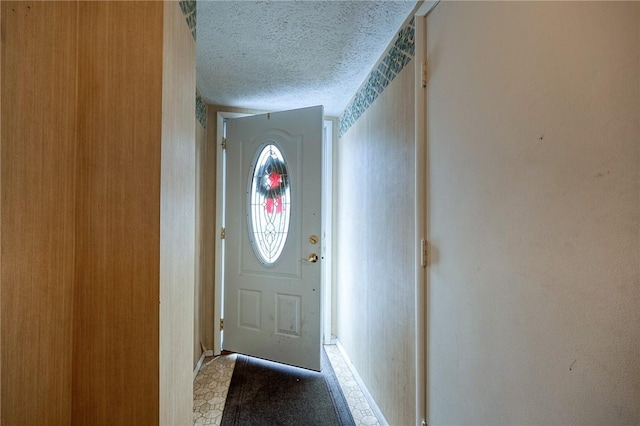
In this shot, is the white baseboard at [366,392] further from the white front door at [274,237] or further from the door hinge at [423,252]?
the door hinge at [423,252]

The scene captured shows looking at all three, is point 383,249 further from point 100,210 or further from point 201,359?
point 201,359

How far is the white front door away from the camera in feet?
7.47

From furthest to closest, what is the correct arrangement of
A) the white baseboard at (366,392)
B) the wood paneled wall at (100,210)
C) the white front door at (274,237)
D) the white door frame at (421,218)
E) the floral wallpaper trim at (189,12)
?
the white front door at (274,237)
the white baseboard at (366,392)
the white door frame at (421,218)
the floral wallpaper trim at (189,12)
the wood paneled wall at (100,210)

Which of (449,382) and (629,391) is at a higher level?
(629,391)

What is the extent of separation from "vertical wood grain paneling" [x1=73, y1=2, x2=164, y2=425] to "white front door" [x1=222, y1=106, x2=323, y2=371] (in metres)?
1.56

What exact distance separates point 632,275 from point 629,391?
21 cm

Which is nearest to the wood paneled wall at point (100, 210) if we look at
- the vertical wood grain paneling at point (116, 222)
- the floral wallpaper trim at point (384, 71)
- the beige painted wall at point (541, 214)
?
the vertical wood grain paneling at point (116, 222)

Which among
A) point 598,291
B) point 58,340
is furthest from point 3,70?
point 598,291

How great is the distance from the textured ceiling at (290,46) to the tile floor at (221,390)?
7.35ft

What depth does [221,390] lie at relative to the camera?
1.98 meters

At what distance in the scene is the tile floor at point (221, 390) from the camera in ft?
5.65

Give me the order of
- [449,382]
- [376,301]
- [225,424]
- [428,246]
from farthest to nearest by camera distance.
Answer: [376,301] → [225,424] → [428,246] → [449,382]

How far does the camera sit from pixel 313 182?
229 cm

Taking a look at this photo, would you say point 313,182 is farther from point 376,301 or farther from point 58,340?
point 58,340
